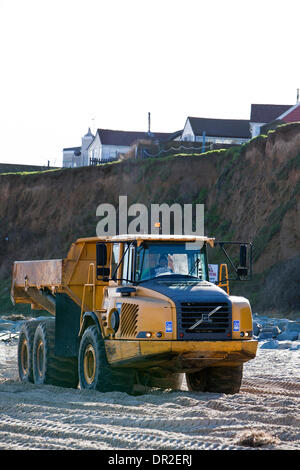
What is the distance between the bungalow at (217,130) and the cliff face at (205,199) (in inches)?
900

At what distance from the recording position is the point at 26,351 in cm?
1730

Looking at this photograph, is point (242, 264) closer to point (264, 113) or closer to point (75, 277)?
point (75, 277)

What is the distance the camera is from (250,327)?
44.0ft

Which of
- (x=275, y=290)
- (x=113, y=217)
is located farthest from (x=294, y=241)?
(x=113, y=217)

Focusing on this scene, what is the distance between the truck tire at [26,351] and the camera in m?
16.9

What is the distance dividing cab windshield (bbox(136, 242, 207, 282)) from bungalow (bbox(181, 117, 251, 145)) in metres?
67.9

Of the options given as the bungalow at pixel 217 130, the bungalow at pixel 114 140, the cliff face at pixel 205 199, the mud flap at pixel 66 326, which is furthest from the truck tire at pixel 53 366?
the bungalow at pixel 114 140

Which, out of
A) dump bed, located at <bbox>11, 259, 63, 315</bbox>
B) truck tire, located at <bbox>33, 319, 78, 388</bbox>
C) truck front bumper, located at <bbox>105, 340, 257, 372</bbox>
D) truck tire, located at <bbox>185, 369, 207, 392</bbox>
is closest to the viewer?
truck front bumper, located at <bbox>105, 340, 257, 372</bbox>

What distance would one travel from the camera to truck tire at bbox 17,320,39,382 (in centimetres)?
1686

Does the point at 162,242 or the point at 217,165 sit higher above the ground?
the point at 217,165

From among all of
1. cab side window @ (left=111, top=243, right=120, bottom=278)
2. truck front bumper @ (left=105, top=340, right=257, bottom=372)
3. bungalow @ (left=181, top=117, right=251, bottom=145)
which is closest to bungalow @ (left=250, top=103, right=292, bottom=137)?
bungalow @ (left=181, top=117, right=251, bottom=145)

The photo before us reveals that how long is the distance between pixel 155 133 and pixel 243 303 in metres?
83.4

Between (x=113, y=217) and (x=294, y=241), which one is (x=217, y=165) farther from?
(x=294, y=241)

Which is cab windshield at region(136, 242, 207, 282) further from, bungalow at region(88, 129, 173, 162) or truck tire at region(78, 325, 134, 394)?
bungalow at region(88, 129, 173, 162)
